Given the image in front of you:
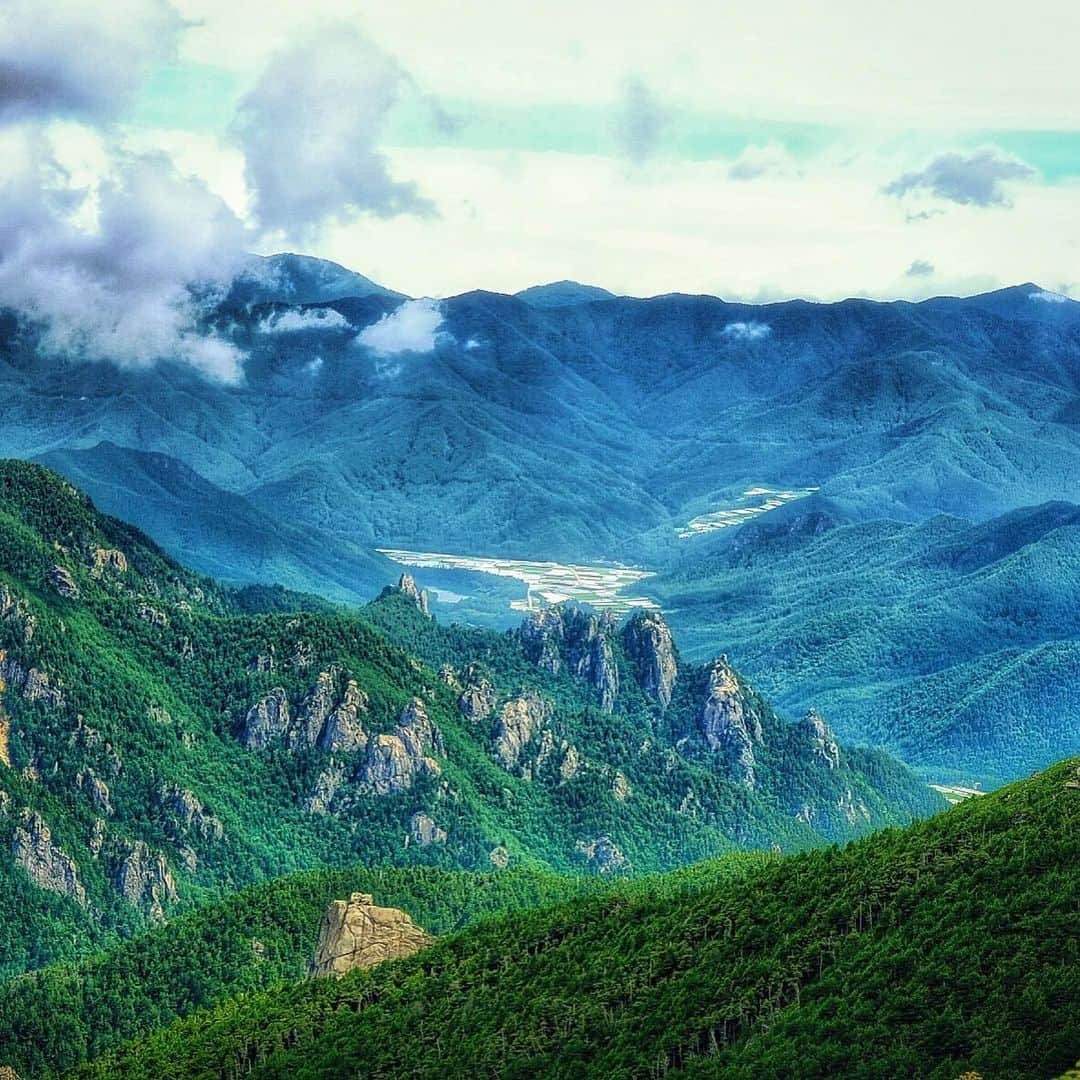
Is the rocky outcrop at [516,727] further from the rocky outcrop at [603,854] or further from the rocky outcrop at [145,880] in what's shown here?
the rocky outcrop at [145,880]

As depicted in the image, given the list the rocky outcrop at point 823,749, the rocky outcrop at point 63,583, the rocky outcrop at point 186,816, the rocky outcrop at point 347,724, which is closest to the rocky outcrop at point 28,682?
the rocky outcrop at point 186,816

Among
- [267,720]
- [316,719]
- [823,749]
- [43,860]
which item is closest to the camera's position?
[43,860]

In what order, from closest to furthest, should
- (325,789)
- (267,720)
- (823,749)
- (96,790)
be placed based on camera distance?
(96,790)
(325,789)
(267,720)
(823,749)

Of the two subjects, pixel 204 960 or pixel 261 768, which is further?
pixel 261 768

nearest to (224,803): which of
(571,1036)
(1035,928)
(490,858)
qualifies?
(490,858)

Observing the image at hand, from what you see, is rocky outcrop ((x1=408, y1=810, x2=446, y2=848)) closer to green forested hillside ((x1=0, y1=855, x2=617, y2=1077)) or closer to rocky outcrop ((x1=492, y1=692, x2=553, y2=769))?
rocky outcrop ((x1=492, y1=692, x2=553, y2=769))

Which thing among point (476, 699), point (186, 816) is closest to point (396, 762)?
point (186, 816)

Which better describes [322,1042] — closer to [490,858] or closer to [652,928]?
[652,928]

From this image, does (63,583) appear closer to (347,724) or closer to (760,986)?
(347,724)
